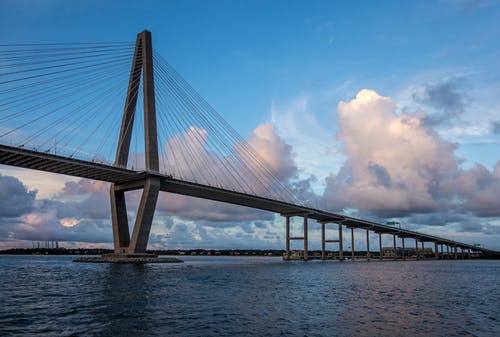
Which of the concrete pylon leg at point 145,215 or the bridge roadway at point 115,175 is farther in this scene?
the concrete pylon leg at point 145,215

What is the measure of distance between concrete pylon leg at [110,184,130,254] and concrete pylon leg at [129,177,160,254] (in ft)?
11.4

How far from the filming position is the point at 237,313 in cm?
1836

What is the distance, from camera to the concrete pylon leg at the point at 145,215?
52.9 metres

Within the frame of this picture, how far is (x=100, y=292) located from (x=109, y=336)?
1165 cm

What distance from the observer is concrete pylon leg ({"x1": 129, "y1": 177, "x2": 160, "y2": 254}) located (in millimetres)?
52906

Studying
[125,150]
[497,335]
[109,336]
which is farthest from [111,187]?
[497,335]

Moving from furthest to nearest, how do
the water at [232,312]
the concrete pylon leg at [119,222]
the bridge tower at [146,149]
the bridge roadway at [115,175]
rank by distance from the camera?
the concrete pylon leg at [119,222] < the bridge tower at [146,149] < the bridge roadway at [115,175] < the water at [232,312]

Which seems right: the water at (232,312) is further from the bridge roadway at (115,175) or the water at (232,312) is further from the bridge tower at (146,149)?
the bridge tower at (146,149)

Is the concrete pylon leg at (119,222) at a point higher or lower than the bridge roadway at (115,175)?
lower

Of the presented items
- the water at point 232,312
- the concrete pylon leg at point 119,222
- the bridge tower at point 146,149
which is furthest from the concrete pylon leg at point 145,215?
the water at point 232,312

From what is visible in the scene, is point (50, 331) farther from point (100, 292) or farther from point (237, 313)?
point (100, 292)

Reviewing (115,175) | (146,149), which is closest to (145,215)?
(115,175)

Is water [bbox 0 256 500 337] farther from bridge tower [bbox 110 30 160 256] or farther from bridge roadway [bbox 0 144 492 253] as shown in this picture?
bridge tower [bbox 110 30 160 256]

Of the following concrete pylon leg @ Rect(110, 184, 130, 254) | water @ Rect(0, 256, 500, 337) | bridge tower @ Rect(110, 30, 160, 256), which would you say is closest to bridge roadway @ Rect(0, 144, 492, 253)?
bridge tower @ Rect(110, 30, 160, 256)
